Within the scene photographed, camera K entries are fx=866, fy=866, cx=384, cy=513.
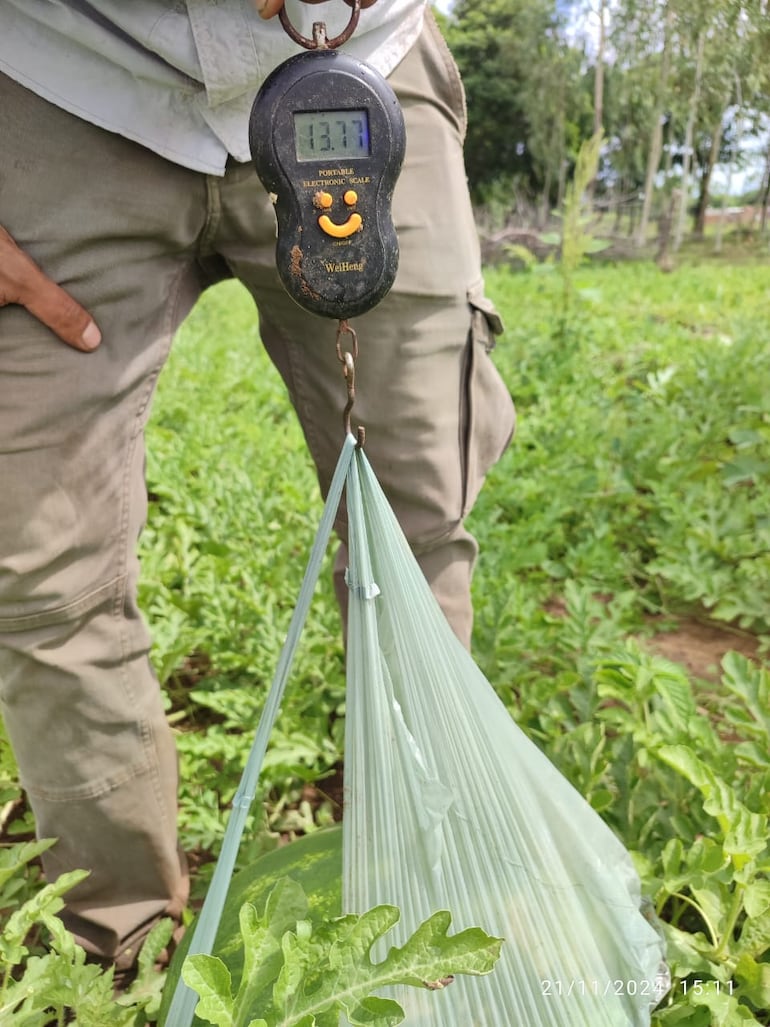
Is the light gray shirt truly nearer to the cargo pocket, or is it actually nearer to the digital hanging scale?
the digital hanging scale

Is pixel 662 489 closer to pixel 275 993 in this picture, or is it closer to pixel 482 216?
pixel 275 993

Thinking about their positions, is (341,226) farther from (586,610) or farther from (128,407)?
(586,610)

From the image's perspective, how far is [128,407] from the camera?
132cm

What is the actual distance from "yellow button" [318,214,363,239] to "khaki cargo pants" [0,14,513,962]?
279 millimetres

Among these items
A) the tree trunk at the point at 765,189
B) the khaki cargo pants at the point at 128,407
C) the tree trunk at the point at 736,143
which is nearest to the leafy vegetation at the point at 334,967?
the khaki cargo pants at the point at 128,407

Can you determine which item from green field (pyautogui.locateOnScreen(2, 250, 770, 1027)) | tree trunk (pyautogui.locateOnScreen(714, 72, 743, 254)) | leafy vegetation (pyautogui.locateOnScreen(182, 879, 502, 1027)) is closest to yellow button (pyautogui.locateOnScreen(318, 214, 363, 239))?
leafy vegetation (pyautogui.locateOnScreen(182, 879, 502, 1027))

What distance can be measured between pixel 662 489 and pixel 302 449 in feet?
4.21

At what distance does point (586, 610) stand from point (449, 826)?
1082 mm

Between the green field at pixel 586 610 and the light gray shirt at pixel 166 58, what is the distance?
3.57 ft

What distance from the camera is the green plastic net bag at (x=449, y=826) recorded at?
1013mm

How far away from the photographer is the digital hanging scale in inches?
38.0

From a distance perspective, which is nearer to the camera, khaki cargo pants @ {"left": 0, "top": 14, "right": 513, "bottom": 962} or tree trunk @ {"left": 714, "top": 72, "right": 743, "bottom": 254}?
khaki cargo pants @ {"left": 0, "top": 14, "right": 513, "bottom": 962}

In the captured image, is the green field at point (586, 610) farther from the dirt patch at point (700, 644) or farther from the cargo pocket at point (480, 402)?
the cargo pocket at point (480, 402)

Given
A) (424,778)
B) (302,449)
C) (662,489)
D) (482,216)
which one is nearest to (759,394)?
(662,489)
